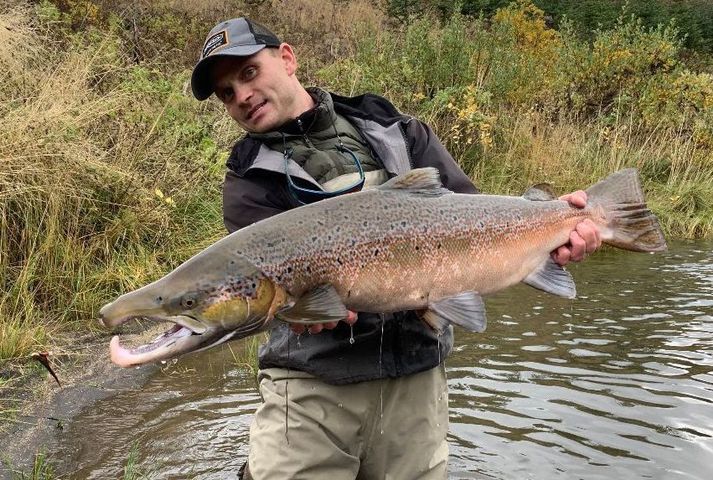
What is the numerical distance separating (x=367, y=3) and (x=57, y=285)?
71.7 ft

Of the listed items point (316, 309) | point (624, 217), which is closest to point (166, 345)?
point (316, 309)

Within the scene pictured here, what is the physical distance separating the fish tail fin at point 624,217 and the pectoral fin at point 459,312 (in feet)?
2.53

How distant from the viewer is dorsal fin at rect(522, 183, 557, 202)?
10.1 feet

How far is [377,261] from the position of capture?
2.53 m

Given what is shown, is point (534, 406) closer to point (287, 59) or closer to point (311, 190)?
point (311, 190)

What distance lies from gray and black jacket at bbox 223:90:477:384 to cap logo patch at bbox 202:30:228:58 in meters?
0.39

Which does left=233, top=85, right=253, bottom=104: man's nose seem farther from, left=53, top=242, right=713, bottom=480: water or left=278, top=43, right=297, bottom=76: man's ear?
left=53, top=242, right=713, bottom=480: water

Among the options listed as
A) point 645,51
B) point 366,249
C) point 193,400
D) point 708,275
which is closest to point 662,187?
point 645,51

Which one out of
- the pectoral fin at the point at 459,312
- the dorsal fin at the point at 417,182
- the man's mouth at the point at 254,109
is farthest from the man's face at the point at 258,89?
the pectoral fin at the point at 459,312

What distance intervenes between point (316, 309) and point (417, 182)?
0.64 meters

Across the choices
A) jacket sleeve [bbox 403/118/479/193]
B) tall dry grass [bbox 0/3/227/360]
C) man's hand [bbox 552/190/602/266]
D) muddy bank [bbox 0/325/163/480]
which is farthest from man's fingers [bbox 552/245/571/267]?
tall dry grass [bbox 0/3/227/360]

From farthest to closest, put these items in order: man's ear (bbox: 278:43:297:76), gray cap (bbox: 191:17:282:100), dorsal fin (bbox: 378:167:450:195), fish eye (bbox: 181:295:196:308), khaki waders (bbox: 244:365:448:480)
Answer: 1. man's ear (bbox: 278:43:297:76)
2. gray cap (bbox: 191:17:282:100)
3. khaki waders (bbox: 244:365:448:480)
4. dorsal fin (bbox: 378:167:450:195)
5. fish eye (bbox: 181:295:196:308)

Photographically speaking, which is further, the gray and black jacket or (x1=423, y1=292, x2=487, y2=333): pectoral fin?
the gray and black jacket

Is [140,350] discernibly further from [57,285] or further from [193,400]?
[57,285]
